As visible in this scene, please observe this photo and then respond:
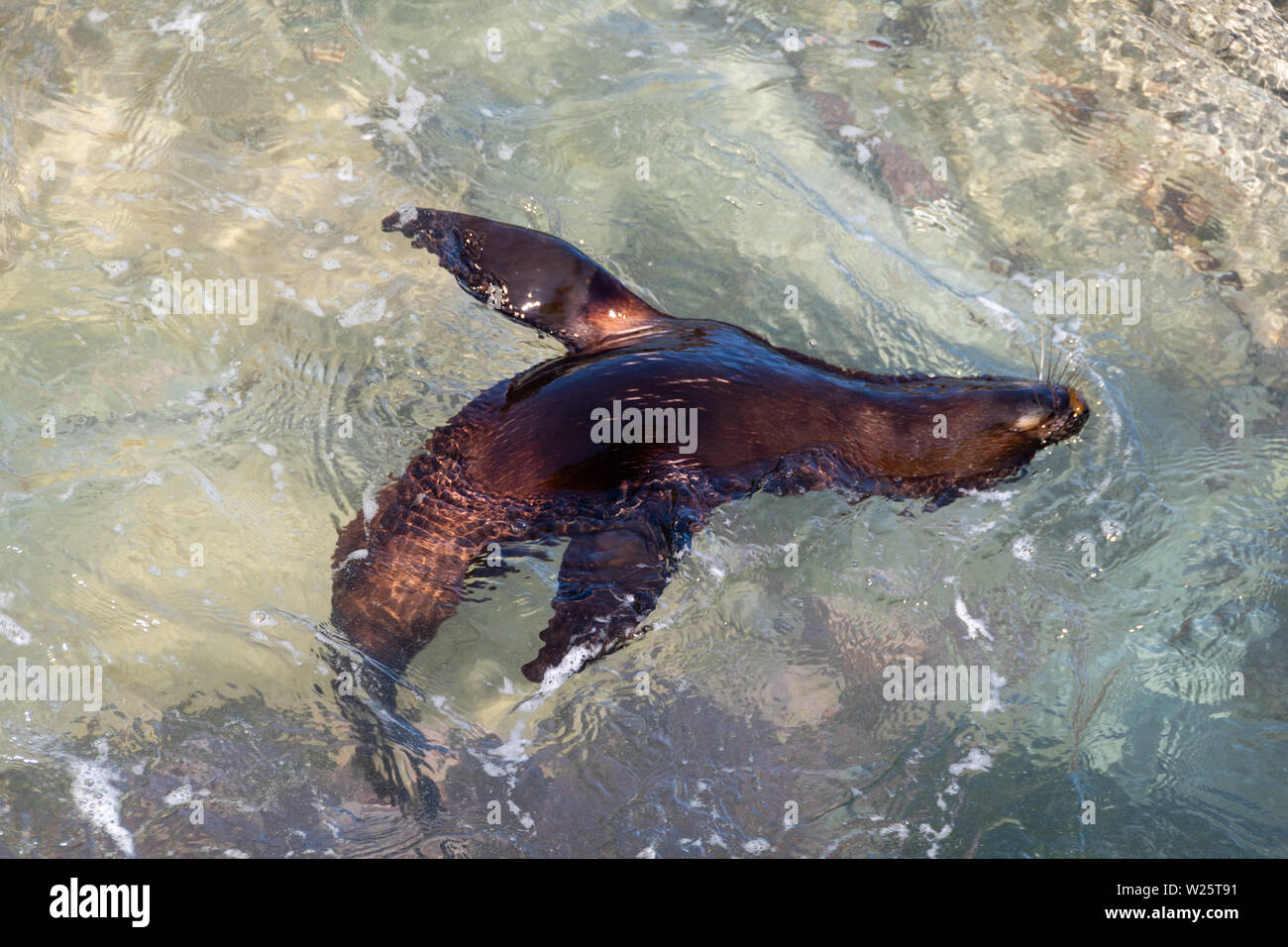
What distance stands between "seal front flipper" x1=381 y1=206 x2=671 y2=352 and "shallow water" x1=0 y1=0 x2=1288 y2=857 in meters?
0.33

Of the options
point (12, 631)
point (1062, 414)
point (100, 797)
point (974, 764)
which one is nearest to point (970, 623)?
point (974, 764)

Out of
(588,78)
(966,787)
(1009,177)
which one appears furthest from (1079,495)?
(588,78)

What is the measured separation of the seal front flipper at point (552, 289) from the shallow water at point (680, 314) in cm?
33

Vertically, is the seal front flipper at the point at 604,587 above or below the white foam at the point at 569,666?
above

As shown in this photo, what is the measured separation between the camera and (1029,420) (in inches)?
151

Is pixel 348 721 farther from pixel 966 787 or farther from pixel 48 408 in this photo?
pixel 966 787

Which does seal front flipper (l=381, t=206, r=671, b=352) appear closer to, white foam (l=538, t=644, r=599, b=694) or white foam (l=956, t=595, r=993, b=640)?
white foam (l=538, t=644, r=599, b=694)

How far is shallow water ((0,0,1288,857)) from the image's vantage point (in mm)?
4504

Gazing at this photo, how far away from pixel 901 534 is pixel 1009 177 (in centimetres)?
308

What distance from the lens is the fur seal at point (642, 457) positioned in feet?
12.6

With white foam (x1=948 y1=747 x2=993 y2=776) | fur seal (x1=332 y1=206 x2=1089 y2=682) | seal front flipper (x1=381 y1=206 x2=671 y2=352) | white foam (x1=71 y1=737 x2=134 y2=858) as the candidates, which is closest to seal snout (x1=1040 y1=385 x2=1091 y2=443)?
fur seal (x1=332 y1=206 x2=1089 y2=682)

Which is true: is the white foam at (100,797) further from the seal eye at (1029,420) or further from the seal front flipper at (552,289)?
the seal eye at (1029,420)

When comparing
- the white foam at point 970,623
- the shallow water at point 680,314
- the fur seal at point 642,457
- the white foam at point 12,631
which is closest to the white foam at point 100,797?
the shallow water at point 680,314
